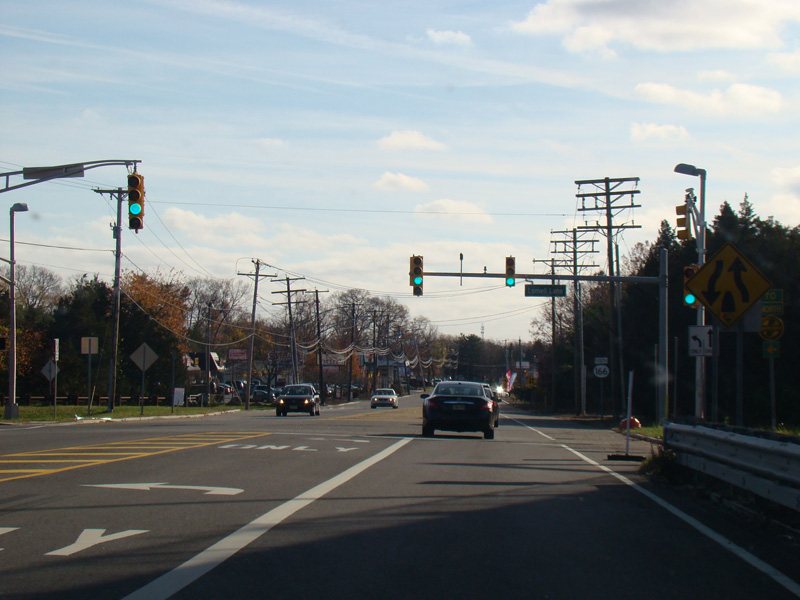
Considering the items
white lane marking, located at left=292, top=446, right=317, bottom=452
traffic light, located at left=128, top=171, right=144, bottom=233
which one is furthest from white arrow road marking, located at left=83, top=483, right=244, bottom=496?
traffic light, located at left=128, top=171, right=144, bottom=233

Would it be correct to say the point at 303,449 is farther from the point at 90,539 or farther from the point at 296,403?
the point at 296,403

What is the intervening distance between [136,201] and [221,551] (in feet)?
47.1

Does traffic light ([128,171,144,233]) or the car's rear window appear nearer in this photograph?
traffic light ([128,171,144,233])

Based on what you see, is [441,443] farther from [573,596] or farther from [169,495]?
[573,596]

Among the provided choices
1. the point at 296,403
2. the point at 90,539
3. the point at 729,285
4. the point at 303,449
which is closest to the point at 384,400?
the point at 296,403

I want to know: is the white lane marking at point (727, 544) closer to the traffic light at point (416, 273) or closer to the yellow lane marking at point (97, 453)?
the yellow lane marking at point (97, 453)

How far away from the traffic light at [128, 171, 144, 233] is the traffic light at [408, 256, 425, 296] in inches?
456

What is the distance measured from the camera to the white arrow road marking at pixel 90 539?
7.10 metres

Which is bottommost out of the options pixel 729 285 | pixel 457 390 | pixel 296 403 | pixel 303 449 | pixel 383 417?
pixel 383 417

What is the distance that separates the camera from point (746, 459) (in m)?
9.59

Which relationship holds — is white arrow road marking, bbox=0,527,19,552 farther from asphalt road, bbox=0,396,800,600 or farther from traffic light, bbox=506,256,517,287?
traffic light, bbox=506,256,517,287

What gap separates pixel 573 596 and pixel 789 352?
32.5 meters

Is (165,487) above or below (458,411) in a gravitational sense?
below

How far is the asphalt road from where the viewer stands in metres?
6.26
